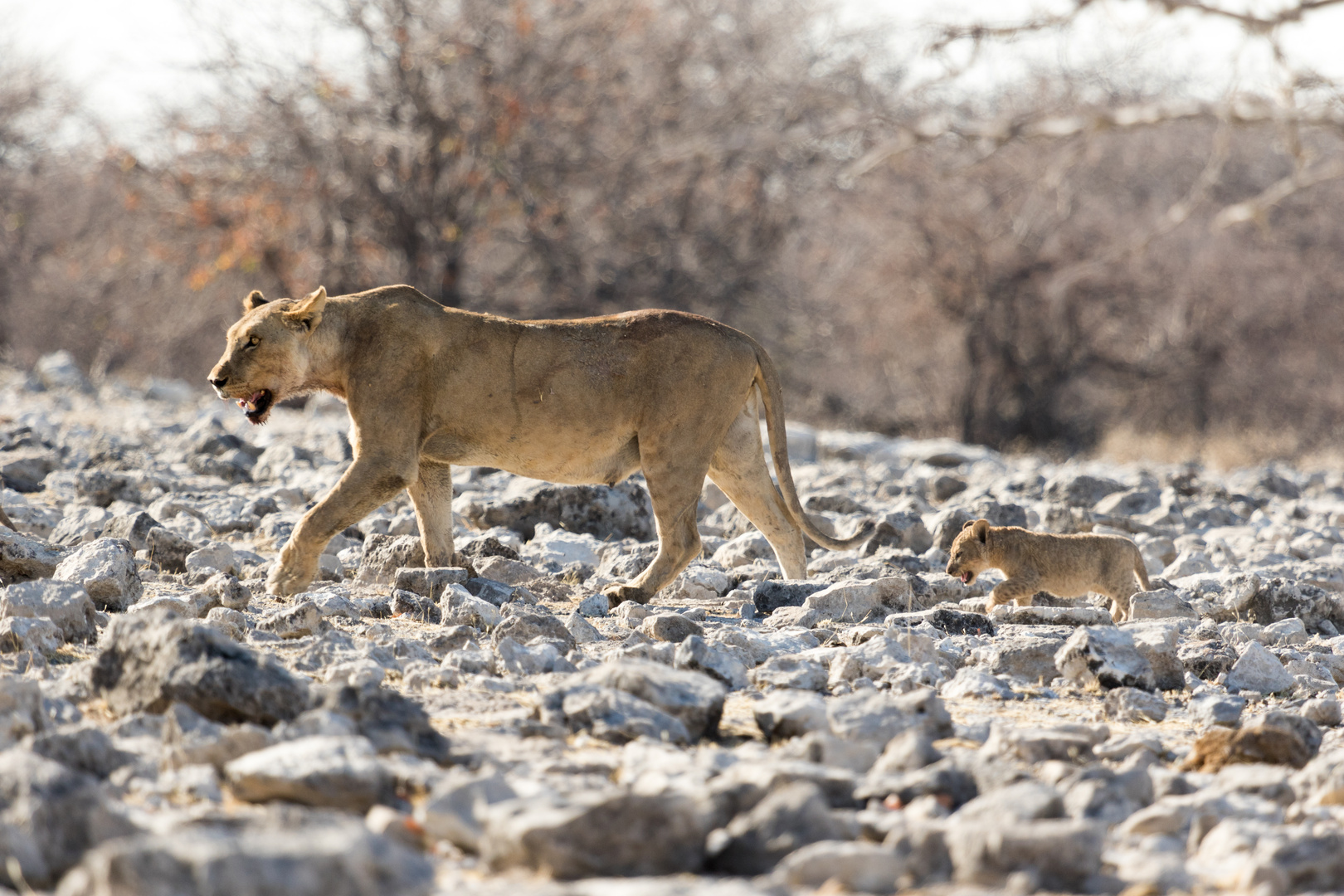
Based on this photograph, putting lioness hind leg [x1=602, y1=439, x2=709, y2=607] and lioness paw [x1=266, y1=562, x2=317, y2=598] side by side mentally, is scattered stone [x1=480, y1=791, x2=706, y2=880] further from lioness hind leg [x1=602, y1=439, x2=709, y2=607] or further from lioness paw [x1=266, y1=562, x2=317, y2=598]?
lioness hind leg [x1=602, y1=439, x2=709, y2=607]

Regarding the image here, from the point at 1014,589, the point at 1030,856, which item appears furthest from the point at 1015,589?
the point at 1030,856

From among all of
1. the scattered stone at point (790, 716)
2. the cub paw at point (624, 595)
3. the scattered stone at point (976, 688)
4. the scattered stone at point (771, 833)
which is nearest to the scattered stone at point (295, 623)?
the cub paw at point (624, 595)

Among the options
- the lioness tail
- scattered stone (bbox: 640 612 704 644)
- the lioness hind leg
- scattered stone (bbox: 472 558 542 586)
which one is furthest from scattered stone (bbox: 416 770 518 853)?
the lioness tail

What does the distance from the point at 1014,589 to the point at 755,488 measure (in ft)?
4.82

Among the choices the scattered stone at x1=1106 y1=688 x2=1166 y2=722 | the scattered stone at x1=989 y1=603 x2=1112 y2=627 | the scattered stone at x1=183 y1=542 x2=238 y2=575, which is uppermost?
the scattered stone at x1=183 y1=542 x2=238 y2=575

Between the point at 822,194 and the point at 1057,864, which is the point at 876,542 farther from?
the point at 822,194

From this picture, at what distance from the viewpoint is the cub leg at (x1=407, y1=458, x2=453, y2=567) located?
7199 millimetres

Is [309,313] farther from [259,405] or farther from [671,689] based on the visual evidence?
[671,689]

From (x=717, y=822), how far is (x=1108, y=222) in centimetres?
2347

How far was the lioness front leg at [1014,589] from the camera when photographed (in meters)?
7.50

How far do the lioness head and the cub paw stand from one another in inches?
71.9

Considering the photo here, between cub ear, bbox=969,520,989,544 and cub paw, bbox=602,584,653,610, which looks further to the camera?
cub ear, bbox=969,520,989,544

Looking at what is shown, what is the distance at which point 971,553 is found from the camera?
7.68 metres

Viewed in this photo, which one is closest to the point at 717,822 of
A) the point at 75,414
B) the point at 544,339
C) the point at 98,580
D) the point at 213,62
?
the point at 98,580
